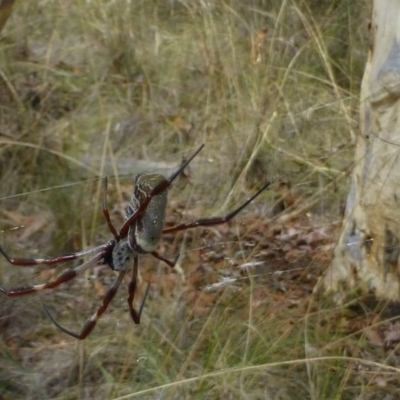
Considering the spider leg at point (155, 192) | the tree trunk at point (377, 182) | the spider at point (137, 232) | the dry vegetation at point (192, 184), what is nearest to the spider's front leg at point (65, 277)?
the spider at point (137, 232)

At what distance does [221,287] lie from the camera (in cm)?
235

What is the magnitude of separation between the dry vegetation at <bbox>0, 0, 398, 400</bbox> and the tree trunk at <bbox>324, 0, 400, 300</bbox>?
11 centimetres

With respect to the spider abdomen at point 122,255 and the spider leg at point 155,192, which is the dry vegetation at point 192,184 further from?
the spider leg at point 155,192

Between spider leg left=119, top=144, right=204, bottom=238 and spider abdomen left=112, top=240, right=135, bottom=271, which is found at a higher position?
spider leg left=119, top=144, right=204, bottom=238

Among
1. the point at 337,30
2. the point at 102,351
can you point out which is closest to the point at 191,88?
the point at 337,30

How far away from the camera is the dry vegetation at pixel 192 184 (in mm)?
2217

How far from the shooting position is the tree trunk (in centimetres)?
210

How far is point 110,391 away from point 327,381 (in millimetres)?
590

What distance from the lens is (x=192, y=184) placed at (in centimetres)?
298

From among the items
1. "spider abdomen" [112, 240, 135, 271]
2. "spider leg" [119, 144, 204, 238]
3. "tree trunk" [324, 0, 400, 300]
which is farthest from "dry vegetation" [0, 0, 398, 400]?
"spider leg" [119, 144, 204, 238]

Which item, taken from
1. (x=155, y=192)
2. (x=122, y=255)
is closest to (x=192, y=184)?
(x=122, y=255)

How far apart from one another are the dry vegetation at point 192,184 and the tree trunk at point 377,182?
0.11m

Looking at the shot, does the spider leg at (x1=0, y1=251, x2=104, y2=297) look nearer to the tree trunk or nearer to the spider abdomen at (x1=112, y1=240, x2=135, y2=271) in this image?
the spider abdomen at (x1=112, y1=240, x2=135, y2=271)

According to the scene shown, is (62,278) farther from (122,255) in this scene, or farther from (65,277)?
(122,255)
